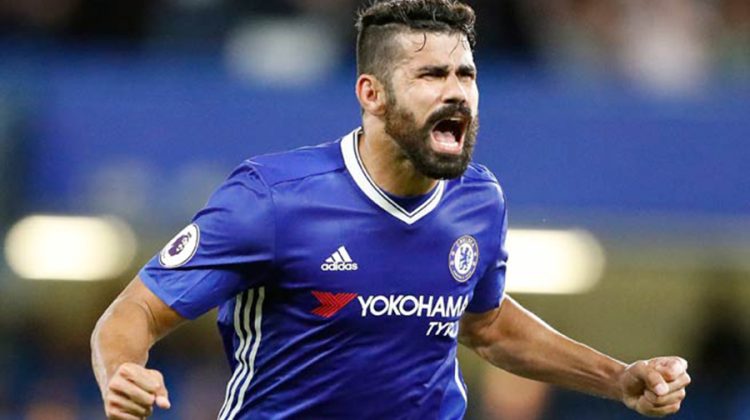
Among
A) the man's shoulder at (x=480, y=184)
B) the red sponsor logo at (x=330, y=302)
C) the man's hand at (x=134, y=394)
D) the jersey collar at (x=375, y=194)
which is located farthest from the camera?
the man's shoulder at (x=480, y=184)

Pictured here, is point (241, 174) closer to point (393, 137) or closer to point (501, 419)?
point (393, 137)

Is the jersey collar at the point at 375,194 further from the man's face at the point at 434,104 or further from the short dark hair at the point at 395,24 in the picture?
the short dark hair at the point at 395,24

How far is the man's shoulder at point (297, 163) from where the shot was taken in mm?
5762

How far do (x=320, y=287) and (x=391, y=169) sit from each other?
50 centimetres

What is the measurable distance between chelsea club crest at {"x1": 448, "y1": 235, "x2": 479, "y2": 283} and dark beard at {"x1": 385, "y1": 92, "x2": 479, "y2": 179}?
1.13ft

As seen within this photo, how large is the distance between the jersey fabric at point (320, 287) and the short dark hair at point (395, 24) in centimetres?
32

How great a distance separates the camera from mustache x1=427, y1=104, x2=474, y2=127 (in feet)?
18.9

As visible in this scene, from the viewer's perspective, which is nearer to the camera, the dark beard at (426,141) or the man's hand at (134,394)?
the man's hand at (134,394)

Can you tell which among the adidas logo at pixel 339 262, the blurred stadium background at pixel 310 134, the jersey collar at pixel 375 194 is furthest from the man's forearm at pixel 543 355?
the blurred stadium background at pixel 310 134

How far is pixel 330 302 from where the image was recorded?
5750mm

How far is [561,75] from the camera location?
13.2 m

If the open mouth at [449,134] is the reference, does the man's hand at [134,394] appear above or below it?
below

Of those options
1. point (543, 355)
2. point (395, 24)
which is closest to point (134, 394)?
point (395, 24)

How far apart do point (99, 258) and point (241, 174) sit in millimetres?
8796
